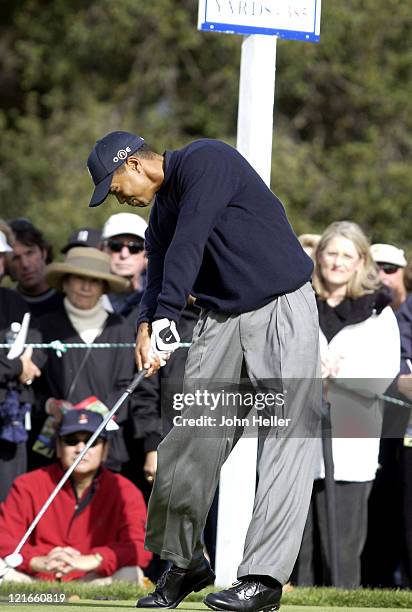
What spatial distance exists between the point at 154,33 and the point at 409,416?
12.2m

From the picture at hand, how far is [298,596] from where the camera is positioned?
6.85 metres

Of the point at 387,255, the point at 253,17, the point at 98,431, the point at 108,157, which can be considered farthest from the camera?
the point at 387,255

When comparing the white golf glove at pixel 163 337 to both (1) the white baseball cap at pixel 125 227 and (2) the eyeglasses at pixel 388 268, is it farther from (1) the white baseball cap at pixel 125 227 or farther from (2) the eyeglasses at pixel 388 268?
(2) the eyeglasses at pixel 388 268

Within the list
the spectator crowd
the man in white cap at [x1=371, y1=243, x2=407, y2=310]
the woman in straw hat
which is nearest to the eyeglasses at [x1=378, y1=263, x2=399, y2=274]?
the man in white cap at [x1=371, y1=243, x2=407, y2=310]

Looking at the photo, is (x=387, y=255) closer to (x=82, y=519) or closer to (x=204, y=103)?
(x=82, y=519)

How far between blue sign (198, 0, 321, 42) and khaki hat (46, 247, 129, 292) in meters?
2.29

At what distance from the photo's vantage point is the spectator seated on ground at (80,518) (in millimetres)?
7762

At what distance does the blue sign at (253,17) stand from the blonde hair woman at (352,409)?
2.00 m

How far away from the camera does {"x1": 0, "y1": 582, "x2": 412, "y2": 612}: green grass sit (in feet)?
21.6

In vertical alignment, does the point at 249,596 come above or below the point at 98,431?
below

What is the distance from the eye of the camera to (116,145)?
5590mm

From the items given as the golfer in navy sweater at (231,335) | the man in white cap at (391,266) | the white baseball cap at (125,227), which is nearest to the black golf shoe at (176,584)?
the golfer in navy sweater at (231,335)

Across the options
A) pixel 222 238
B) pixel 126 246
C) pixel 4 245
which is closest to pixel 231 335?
pixel 222 238

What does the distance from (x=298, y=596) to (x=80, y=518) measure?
1663 millimetres
